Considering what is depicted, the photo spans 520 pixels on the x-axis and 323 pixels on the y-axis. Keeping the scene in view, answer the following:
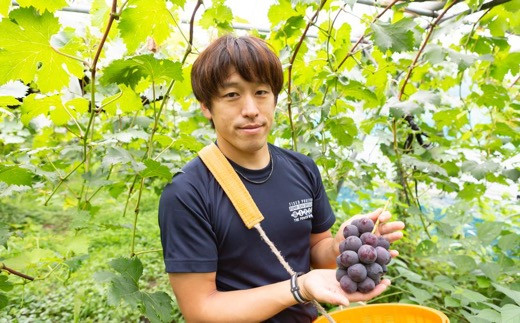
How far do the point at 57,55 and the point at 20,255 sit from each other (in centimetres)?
62

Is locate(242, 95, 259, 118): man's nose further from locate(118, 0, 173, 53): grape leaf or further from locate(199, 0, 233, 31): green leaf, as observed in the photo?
locate(199, 0, 233, 31): green leaf

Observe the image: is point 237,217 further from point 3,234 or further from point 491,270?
point 491,270

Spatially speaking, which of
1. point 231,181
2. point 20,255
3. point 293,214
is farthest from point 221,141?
point 20,255

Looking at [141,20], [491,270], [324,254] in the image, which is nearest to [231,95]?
[141,20]

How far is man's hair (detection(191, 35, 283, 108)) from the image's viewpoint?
1274 millimetres

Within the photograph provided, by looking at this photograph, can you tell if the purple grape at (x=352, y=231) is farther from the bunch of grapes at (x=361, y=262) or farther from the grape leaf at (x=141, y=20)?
the grape leaf at (x=141, y=20)

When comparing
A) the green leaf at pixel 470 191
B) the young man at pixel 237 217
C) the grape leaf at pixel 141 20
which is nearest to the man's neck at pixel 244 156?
the young man at pixel 237 217

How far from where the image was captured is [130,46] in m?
1.30

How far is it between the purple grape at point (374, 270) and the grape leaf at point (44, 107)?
104cm

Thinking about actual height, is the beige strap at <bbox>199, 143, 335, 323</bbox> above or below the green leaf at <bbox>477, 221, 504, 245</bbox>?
above

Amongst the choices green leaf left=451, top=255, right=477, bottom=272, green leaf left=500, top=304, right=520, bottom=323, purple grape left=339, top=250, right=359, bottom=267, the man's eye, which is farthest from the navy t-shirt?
green leaf left=451, top=255, right=477, bottom=272

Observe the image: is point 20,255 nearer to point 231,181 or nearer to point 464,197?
point 231,181

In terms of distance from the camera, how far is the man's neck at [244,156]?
1430 millimetres

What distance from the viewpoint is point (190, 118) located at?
2.93 meters
